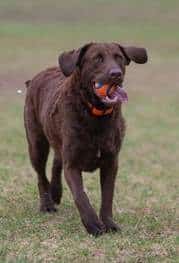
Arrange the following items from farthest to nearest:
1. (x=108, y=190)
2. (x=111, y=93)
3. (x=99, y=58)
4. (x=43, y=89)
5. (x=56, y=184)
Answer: (x=56, y=184)
(x=43, y=89)
(x=108, y=190)
(x=99, y=58)
(x=111, y=93)

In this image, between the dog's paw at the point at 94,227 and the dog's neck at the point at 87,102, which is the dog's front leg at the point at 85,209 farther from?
the dog's neck at the point at 87,102

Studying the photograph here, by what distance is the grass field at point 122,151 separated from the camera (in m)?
6.74

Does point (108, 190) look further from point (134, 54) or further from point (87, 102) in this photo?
point (134, 54)

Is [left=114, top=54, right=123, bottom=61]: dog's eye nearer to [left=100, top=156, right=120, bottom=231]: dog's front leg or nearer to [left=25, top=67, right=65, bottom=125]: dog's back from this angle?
[left=100, top=156, right=120, bottom=231]: dog's front leg

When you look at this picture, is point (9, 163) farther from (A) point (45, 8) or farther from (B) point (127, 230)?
(A) point (45, 8)

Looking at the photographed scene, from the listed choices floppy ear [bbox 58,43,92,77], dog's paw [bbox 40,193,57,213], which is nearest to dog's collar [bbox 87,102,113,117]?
floppy ear [bbox 58,43,92,77]

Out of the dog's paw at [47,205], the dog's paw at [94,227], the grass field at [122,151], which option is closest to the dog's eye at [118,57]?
the dog's paw at [94,227]

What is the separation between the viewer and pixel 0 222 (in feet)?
25.8

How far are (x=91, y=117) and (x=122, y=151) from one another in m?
7.79

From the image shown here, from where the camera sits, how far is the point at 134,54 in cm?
750

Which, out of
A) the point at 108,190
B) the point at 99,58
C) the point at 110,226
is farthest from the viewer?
the point at 108,190

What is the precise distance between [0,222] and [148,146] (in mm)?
Result: 8367

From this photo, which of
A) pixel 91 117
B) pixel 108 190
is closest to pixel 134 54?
pixel 91 117

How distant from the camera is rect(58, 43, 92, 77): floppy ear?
7188 millimetres
